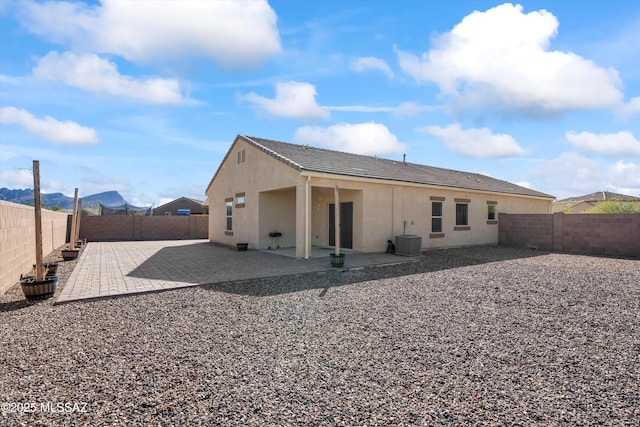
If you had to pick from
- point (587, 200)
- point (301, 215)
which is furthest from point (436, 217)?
point (587, 200)

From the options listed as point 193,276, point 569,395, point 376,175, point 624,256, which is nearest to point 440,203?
point 376,175

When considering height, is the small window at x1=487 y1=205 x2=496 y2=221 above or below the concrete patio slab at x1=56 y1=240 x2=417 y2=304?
above

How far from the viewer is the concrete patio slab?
7.43 metres

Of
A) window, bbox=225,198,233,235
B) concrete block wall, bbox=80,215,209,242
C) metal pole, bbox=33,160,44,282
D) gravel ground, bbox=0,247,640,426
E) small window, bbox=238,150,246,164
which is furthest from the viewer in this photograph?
concrete block wall, bbox=80,215,209,242

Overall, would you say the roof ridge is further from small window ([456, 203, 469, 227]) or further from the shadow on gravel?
small window ([456, 203, 469, 227])

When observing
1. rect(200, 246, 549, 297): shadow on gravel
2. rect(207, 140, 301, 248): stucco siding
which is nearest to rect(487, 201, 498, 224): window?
rect(200, 246, 549, 297): shadow on gravel

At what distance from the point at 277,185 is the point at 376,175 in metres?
3.96

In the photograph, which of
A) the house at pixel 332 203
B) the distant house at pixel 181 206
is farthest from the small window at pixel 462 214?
the distant house at pixel 181 206

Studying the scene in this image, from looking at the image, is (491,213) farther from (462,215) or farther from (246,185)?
(246,185)

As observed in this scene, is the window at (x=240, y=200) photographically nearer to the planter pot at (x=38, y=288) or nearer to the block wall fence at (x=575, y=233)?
the planter pot at (x=38, y=288)

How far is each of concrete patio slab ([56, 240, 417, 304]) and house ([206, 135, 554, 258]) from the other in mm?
1434

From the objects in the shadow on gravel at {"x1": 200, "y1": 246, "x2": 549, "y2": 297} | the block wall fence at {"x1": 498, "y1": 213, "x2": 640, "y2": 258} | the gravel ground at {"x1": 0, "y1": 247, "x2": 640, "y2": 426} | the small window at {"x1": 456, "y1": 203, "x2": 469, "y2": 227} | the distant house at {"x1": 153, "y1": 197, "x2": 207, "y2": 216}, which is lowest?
the gravel ground at {"x1": 0, "y1": 247, "x2": 640, "y2": 426}

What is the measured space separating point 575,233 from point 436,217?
21.0ft

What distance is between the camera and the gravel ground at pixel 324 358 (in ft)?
9.33
